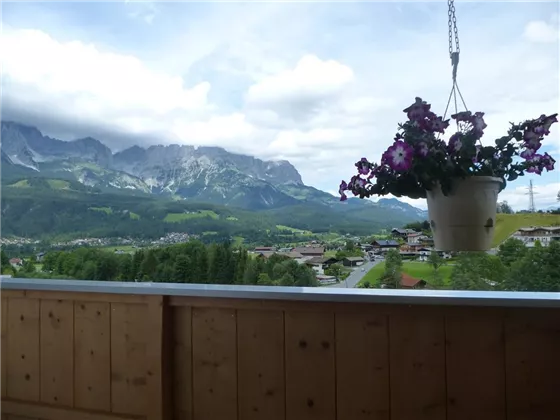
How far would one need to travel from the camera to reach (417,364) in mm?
1504

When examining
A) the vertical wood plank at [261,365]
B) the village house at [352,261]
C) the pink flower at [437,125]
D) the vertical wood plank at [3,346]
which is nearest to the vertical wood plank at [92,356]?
the vertical wood plank at [3,346]

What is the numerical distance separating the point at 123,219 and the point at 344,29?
52.0 inches

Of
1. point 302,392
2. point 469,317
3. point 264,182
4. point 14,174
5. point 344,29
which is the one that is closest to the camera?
point 469,317

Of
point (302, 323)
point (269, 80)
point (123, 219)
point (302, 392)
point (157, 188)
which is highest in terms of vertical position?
point (269, 80)

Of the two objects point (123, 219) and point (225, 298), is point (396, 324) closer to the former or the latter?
point (225, 298)

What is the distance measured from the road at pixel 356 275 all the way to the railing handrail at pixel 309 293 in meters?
0.08

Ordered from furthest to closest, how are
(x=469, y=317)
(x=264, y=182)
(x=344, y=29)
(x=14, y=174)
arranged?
(x=14, y=174) → (x=264, y=182) → (x=344, y=29) → (x=469, y=317)

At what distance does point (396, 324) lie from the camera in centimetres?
153

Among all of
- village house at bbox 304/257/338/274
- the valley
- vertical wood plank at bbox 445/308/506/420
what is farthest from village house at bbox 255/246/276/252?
vertical wood plank at bbox 445/308/506/420

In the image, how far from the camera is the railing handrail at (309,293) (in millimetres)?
1424

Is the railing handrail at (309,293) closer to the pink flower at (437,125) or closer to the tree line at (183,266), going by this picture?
the tree line at (183,266)

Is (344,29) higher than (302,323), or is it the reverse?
(344,29)

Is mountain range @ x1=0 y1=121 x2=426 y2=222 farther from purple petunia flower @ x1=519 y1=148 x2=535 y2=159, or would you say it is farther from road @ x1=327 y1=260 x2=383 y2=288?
purple petunia flower @ x1=519 y1=148 x2=535 y2=159

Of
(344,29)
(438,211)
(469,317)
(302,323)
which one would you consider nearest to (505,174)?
(438,211)
